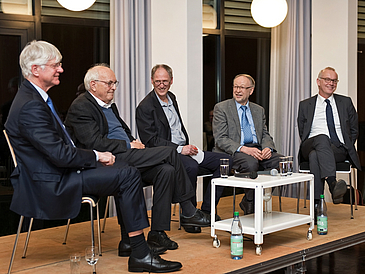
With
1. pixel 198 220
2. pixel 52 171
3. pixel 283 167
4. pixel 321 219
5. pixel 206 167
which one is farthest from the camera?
pixel 206 167

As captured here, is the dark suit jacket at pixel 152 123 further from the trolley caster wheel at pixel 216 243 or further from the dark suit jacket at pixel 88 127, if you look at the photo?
the trolley caster wheel at pixel 216 243

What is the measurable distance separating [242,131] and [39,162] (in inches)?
90.6

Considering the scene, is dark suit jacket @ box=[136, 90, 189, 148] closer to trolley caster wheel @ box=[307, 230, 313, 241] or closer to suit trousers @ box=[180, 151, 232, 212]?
suit trousers @ box=[180, 151, 232, 212]

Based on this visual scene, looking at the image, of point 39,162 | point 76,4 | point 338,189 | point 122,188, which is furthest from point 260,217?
point 76,4

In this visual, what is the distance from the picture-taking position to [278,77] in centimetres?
627

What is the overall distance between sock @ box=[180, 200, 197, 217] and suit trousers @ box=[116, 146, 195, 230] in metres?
0.17

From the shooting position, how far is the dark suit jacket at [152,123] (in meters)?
3.83

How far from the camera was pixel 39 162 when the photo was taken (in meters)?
2.59

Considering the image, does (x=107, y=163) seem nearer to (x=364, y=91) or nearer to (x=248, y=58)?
(x=248, y=58)

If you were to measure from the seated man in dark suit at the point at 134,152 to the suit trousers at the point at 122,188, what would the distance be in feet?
1.30

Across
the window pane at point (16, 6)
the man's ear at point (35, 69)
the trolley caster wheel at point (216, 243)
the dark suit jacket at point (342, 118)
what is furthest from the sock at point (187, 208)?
the window pane at point (16, 6)

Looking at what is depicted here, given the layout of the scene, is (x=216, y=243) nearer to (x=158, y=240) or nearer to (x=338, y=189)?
(x=158, y=240)

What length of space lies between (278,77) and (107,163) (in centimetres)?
397

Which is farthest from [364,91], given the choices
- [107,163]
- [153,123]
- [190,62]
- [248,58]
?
[107,163]
